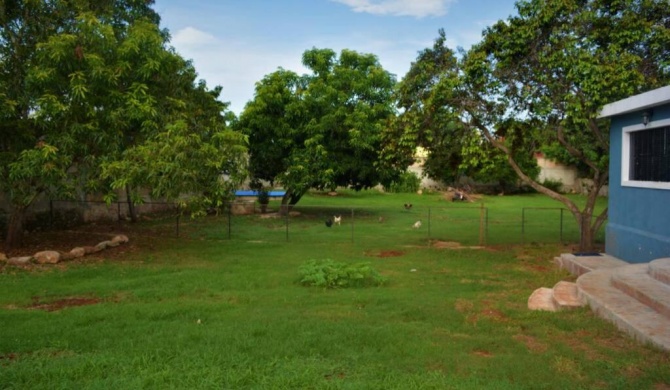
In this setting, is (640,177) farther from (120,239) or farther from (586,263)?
(120,239)

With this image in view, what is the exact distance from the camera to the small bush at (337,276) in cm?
977

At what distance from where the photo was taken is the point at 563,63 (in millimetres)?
11688

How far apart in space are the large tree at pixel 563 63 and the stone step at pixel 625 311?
4.53m

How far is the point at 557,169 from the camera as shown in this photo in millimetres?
47750

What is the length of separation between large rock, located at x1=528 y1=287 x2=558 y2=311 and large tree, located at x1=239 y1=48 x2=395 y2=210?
1331cm

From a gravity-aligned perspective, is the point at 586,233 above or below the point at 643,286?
above

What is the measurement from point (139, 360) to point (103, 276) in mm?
6191

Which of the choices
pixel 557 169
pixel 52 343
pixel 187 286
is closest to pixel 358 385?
pixel 52 343

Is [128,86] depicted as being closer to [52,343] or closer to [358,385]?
[52,343]

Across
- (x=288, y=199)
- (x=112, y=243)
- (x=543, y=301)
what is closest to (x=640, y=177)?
(x=543, y=301)

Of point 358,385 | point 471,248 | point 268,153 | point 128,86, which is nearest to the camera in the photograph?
point 358,385

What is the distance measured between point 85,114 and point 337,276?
718cm

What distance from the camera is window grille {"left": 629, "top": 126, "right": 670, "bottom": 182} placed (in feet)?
33.1

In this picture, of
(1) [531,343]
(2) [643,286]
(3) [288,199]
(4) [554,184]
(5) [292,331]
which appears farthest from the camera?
(4) [554,184]
